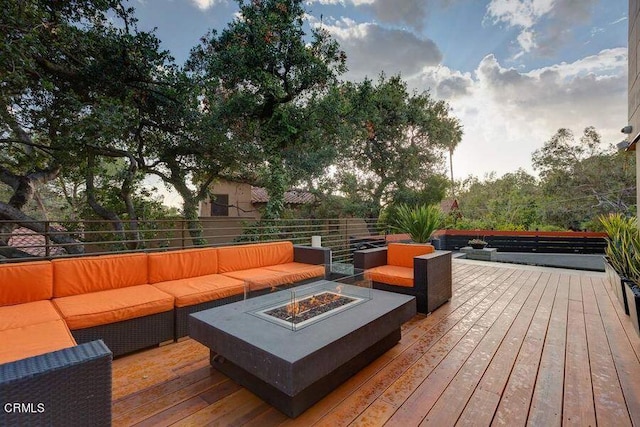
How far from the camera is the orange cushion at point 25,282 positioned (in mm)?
2246

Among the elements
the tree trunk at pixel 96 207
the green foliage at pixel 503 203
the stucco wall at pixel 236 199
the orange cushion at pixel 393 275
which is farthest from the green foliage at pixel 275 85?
the green foliage at pixel 503 203

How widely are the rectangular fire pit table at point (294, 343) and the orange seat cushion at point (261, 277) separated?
1.17 ft

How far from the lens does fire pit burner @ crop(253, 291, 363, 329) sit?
194 cm

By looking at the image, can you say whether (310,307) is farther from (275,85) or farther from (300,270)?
(275,85)

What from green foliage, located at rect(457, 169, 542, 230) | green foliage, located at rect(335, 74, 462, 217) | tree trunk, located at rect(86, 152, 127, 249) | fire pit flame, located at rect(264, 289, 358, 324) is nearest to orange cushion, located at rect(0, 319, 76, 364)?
fire pit flame, located at rect(264, 289, 358, 324)

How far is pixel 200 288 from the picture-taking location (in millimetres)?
2836

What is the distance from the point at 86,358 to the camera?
1088 millimetres

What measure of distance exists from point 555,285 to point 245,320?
509 centimetres

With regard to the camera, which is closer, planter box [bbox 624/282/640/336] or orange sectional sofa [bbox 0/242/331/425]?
orange sectional sofa [bbox 0/242/331/425]

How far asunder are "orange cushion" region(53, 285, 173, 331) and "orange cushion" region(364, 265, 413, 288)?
2.17m

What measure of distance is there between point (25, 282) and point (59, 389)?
1991 mm

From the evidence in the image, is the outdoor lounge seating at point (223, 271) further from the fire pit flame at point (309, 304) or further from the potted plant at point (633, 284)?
the potted plant at point (633, 284)

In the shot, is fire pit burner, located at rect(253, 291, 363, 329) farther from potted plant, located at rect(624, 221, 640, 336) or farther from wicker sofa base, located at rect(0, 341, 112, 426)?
potted plant, located at rect(624, 221, 640, 336)

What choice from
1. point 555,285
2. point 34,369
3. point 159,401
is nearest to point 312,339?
point 159,401
